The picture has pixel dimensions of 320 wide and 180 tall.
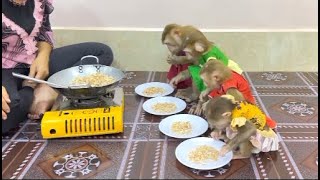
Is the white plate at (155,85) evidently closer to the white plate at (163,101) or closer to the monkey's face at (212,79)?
the white plate at (163,101)

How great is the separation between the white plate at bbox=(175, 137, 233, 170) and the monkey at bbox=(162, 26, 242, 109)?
0.25m

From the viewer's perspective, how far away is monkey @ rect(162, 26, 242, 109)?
4.23ft

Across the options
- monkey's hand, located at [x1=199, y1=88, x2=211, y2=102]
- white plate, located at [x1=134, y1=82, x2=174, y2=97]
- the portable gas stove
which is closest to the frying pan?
the portable gas stove

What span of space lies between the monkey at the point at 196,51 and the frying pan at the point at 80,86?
0.25 metres

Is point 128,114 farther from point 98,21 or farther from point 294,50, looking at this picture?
point 294,50

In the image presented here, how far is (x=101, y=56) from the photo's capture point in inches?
64.6

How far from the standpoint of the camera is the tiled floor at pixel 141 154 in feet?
3.28

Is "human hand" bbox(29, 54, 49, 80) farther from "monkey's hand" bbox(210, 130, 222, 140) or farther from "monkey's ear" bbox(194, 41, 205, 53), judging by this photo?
"monkey's hand" bbox(210, 130, 222, 140)

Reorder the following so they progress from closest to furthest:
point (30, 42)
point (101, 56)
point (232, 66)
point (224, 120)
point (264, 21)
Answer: point (224, 120), point (232, 66), point (30, 42), point (101, 56), point (264, 21)

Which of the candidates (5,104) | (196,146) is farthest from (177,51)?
(5,104)

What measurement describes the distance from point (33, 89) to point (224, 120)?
0.76m

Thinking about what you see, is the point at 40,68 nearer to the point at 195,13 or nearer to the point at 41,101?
the point at 41,101

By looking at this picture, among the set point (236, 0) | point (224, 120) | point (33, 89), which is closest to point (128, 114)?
point (33, 89)

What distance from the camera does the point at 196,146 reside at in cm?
109
